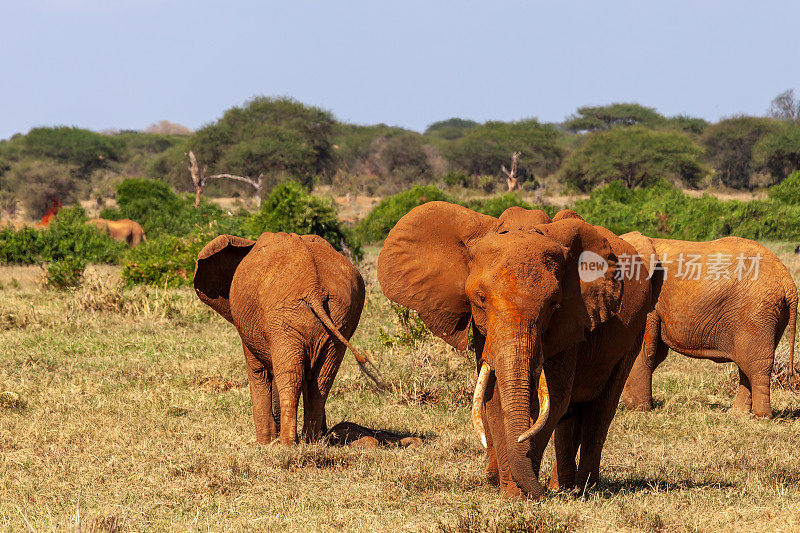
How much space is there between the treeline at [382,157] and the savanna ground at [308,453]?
96.2 ft

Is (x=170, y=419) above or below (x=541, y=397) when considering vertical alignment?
below

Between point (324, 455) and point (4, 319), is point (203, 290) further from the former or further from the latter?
point (4, 319)

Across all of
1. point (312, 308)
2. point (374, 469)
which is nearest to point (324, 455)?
point (374, 469)

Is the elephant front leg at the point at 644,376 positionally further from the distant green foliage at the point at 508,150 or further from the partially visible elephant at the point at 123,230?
the distant green foliage at the point at 508,150

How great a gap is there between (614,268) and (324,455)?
246 cm

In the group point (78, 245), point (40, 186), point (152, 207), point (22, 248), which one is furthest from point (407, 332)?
point (40, 186)

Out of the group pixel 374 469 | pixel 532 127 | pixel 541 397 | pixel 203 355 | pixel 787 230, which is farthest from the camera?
A: pixel 532 127

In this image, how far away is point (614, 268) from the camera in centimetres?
493

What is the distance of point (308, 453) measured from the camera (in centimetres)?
616

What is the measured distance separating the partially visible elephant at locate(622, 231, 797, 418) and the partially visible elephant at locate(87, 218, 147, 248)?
56.5 ft

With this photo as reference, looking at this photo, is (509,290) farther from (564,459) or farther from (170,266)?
(170,266)

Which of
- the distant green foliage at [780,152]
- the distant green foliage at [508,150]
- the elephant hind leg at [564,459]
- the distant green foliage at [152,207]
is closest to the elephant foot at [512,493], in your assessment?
the elephant hind leg at [564,459]

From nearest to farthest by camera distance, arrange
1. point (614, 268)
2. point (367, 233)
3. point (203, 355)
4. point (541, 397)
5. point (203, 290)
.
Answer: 1. point (541, 397)
2. point (614, 268)
3. point (203, 290)
4. point (203, 355)
5. point (367, 233)

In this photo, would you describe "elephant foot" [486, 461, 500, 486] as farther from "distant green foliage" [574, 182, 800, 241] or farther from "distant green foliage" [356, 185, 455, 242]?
"distant green foliage" [356, 185, 455, 242]
